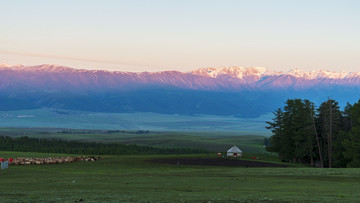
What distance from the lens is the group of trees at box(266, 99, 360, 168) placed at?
10044 centimetres

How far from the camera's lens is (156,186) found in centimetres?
4125

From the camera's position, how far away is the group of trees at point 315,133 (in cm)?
10044

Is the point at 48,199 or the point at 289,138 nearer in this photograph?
the point at 48,199

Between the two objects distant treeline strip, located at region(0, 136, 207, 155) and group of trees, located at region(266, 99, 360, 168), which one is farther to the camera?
distant treeline strip, located at region(0, 136, 207, 155)

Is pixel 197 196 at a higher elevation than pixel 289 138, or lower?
lower

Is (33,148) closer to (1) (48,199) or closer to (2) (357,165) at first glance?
(2) (357,165)

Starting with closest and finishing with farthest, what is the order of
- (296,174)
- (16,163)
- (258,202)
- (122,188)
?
1. (258,202)
2. (122,188)
3. (296,174)
4. (16,163)

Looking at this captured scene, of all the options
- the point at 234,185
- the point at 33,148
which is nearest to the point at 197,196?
the point at 234,185

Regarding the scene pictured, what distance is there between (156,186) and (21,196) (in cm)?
1133

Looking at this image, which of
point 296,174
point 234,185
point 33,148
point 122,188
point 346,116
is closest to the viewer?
point 122,188

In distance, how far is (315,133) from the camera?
10819 cm

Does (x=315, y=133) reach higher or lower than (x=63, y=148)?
higher

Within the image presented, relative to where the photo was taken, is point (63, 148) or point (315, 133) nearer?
point (315, 133)

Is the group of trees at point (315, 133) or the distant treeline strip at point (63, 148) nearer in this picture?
the group of trees at point (315, 133)
